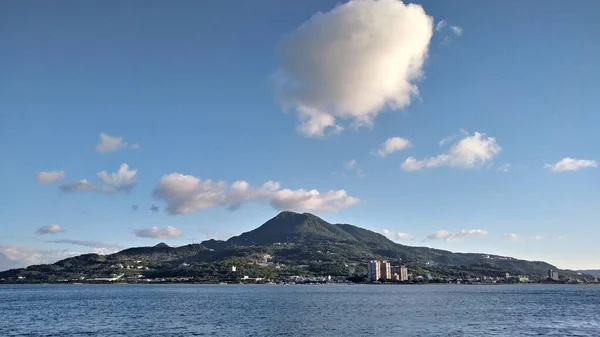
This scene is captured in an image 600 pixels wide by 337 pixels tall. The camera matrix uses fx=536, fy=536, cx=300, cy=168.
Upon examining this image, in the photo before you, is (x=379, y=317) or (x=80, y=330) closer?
(x=80, y=330)

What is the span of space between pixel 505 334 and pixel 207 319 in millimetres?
38795

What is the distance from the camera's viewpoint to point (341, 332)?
2217 inches

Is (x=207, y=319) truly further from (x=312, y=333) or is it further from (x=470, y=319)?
(x=470, y=319)

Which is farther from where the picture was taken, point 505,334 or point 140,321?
point 140,321

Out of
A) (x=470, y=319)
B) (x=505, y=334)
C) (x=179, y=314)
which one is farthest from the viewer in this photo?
(x=179, y=314)

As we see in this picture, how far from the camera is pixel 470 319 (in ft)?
232

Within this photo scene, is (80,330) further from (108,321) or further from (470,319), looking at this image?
(470,319)

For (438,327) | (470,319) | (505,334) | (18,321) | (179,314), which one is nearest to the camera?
(505,334)

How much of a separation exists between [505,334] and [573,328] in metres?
12.2

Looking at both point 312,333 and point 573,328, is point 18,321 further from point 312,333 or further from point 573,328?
point 573,328

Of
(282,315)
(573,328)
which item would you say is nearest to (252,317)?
(282,315)

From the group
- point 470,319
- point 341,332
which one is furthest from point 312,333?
point 470,319

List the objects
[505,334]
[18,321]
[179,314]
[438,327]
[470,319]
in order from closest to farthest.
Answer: [505,334]
[438,327]
[470,319]
[18,321]
[179,314]

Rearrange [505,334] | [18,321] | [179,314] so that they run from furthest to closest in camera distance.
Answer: [179,314]
[18,321]
[505,334]
